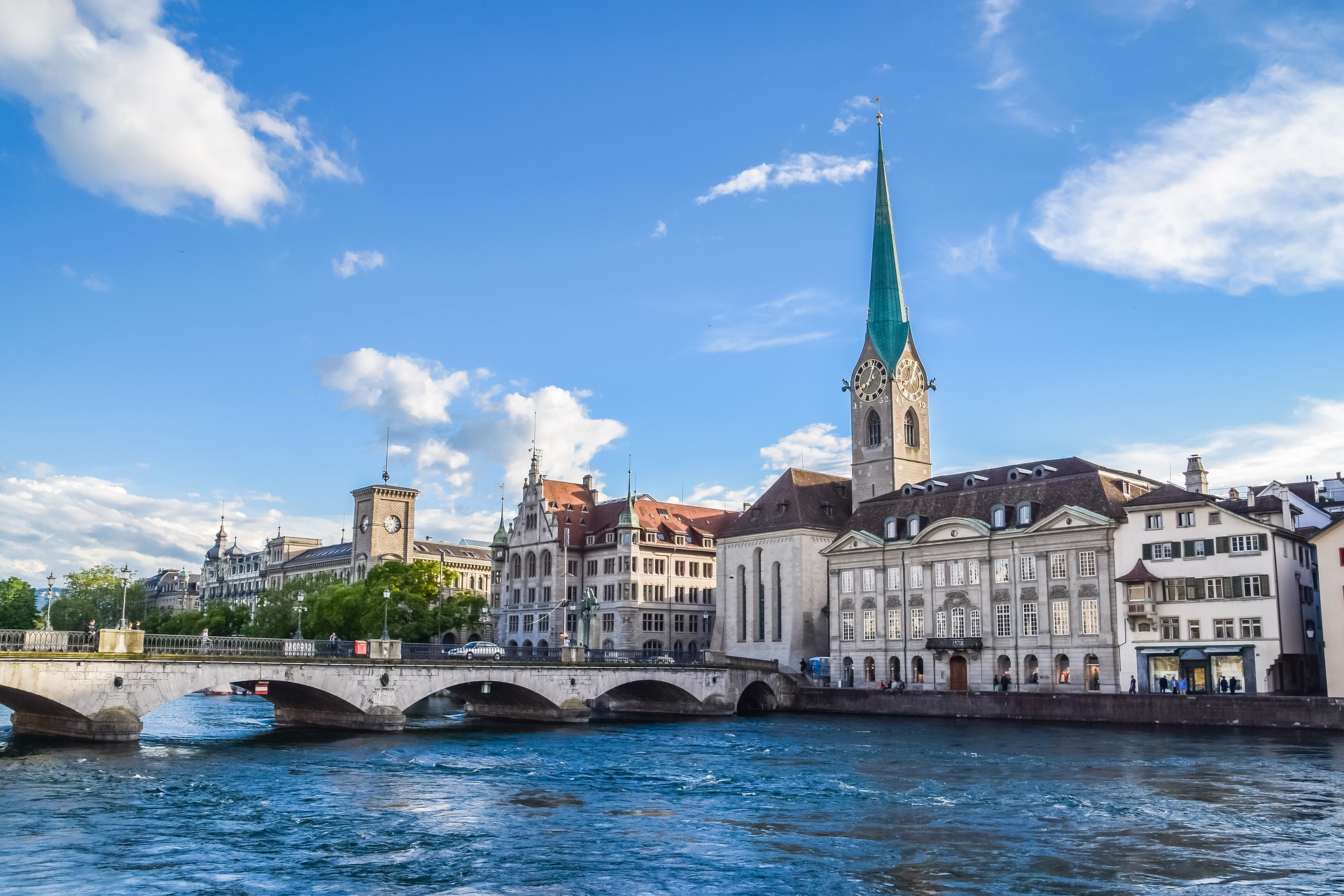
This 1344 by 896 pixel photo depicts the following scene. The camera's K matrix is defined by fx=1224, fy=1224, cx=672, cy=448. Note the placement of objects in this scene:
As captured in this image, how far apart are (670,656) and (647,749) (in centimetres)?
2853

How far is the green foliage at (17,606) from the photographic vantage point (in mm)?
152875

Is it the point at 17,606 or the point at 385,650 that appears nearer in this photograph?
the point at 385,650

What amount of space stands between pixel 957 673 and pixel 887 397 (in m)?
30.2

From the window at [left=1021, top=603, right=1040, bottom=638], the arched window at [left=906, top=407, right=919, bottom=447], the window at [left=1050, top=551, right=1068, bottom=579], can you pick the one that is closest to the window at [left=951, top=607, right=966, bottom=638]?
the window at [left=1021, top=603, right=1040, bottom=638]

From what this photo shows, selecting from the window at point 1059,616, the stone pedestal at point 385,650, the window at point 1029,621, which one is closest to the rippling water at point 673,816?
the stone pedestal at point 385,650

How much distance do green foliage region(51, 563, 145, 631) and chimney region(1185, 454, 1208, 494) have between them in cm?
13338

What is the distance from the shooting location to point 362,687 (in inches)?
2213

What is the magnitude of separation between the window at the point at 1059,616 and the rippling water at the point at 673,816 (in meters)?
21.0

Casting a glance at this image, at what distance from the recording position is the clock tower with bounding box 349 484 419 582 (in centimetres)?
16662

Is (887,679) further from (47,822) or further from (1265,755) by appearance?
(47,822)

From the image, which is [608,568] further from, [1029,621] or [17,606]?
[17,606]

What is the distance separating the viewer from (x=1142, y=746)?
49719 millimetres

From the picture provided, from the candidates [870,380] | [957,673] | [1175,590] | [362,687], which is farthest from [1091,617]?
[362,687]

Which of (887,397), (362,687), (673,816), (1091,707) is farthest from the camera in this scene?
(887,397)
